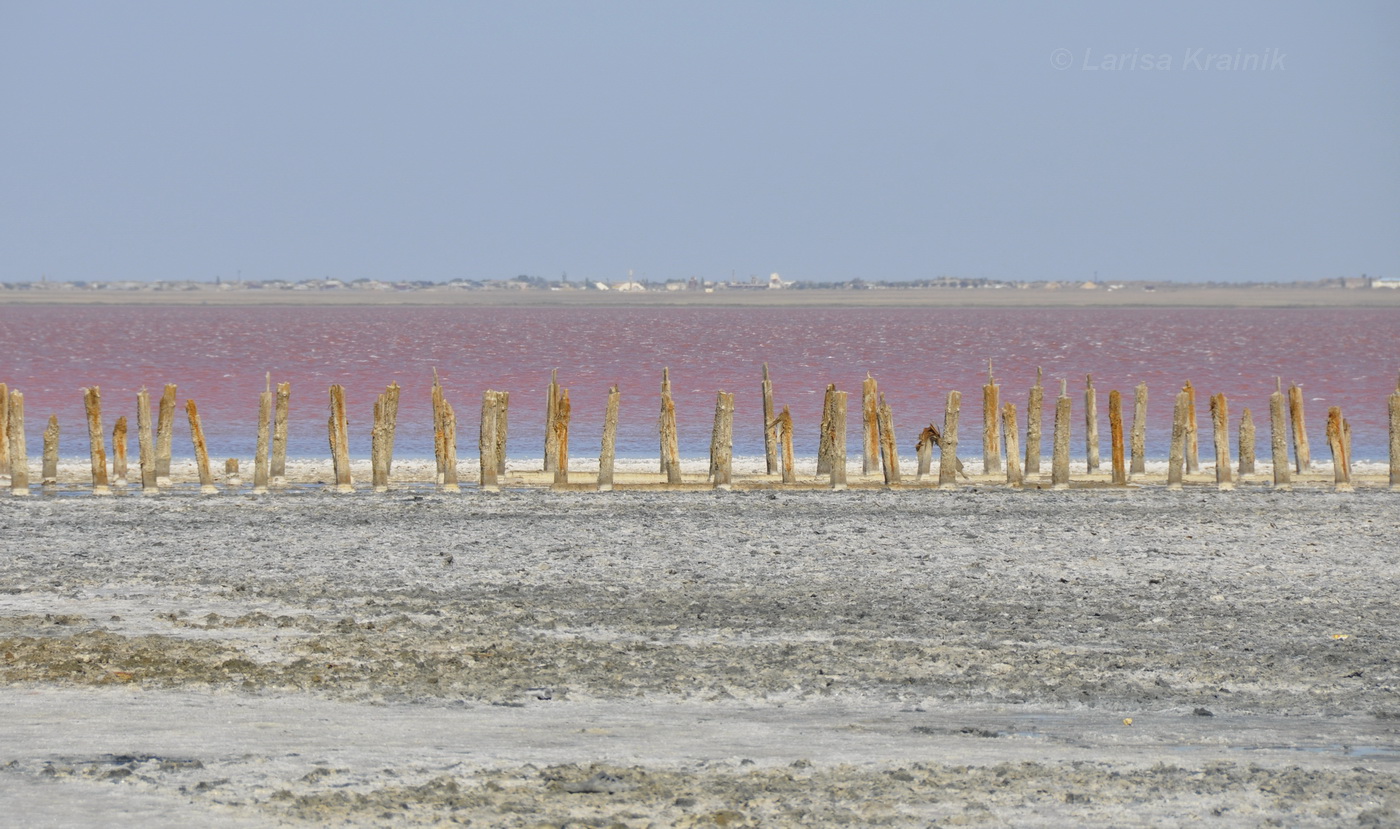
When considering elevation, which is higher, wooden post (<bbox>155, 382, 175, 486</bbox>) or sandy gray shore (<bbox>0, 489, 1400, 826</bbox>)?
wooden post (<bbox>155, 382, 175, 486</bbox>)

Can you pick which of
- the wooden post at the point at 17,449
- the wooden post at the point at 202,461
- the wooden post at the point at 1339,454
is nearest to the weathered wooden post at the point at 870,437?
the wooden post at the point at 1339,454

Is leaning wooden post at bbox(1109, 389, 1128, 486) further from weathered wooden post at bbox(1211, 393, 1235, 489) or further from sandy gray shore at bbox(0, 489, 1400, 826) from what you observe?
sandy gray shore at bbox(0, 489, 1400, 826)

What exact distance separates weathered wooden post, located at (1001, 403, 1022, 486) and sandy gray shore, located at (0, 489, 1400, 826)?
13.0 ft

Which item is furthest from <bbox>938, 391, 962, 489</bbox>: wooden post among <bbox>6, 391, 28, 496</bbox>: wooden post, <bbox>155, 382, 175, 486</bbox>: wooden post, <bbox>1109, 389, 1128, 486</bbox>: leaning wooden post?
<bbox>6, 391, 28, 496</bbox>: wooden post

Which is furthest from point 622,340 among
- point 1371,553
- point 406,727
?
point 406,727

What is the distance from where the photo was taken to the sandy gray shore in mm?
8320

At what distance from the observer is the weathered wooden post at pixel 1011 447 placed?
2239cm

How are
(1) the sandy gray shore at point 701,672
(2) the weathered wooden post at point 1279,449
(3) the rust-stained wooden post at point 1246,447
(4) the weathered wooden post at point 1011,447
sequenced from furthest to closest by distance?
(3) the rust-stained wooden post at point 1246,447, (4) the weathered wooden post at point 1011,447, (2) the weathered wooden post at point 1279,449, (1) the sandy gray shore at point 701,672

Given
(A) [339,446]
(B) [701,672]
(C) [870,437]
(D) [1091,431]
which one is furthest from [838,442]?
(B) [701,672]

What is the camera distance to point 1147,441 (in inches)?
1278

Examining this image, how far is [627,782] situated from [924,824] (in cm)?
155

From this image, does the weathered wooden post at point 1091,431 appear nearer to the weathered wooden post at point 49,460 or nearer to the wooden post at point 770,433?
the wooden post at point 770,433

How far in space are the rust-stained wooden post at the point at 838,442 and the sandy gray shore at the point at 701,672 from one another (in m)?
3.62

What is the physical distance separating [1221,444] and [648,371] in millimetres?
38073
